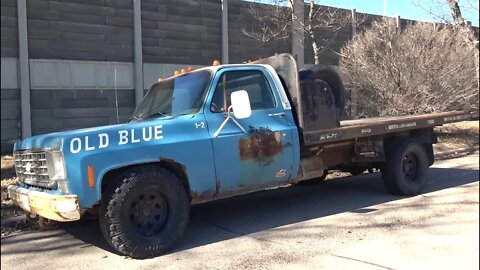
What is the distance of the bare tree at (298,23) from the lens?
48.0ft

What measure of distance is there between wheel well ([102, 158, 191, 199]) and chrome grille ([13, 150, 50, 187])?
59 centimetres

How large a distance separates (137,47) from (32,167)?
11.4 meters

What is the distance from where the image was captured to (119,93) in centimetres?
1644

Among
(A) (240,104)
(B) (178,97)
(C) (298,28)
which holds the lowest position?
(A) (240,104)

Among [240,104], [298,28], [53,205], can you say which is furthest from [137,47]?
[53,205]

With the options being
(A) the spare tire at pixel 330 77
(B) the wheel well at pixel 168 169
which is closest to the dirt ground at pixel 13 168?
(B) the wheel well at pixel 168 169

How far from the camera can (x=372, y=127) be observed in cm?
735

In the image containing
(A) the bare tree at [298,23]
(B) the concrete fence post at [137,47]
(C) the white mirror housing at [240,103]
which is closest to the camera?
(C) the white mirror housing at [240,103]

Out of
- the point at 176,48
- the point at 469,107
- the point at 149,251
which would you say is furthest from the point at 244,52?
the point at 149,251

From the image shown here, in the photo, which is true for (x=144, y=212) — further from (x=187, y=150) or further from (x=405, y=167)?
(x=405, y=167)

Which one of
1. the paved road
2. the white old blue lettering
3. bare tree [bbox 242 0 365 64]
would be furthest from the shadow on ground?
bare tree [bbox 242 0 365 64]

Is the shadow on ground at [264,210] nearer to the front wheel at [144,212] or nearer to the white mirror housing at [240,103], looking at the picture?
the front wheel at [144,212]

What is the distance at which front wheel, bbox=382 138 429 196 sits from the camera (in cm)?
780

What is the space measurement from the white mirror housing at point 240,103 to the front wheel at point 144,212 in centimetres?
100
